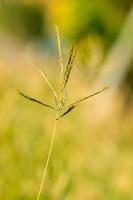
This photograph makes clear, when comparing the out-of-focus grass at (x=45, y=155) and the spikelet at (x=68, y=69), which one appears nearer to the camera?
the spikelet at (x=68, y=69)

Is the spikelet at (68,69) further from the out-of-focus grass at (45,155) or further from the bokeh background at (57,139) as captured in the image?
the out-of-focus grass at (45,155)

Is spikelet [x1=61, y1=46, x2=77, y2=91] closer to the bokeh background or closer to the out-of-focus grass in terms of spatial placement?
the bokeh background

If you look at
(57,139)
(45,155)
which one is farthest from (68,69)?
(57,139)

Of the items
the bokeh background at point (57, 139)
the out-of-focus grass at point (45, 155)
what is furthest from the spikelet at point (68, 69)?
the out-of-focus grass at point (45, 155)

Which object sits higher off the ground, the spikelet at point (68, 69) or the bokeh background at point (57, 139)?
the bokeh background at point (57, 139)

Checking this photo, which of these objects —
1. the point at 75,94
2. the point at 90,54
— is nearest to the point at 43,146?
the point at 90,54

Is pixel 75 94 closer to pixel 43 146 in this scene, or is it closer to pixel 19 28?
pixel 43 146

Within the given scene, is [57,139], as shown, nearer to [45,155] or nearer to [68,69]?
[45,155]

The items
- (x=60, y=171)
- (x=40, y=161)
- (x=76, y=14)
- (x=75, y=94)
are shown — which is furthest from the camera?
(x=76, y=14)

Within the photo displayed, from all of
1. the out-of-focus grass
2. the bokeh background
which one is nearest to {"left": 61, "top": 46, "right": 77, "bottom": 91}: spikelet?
the bokeh background
